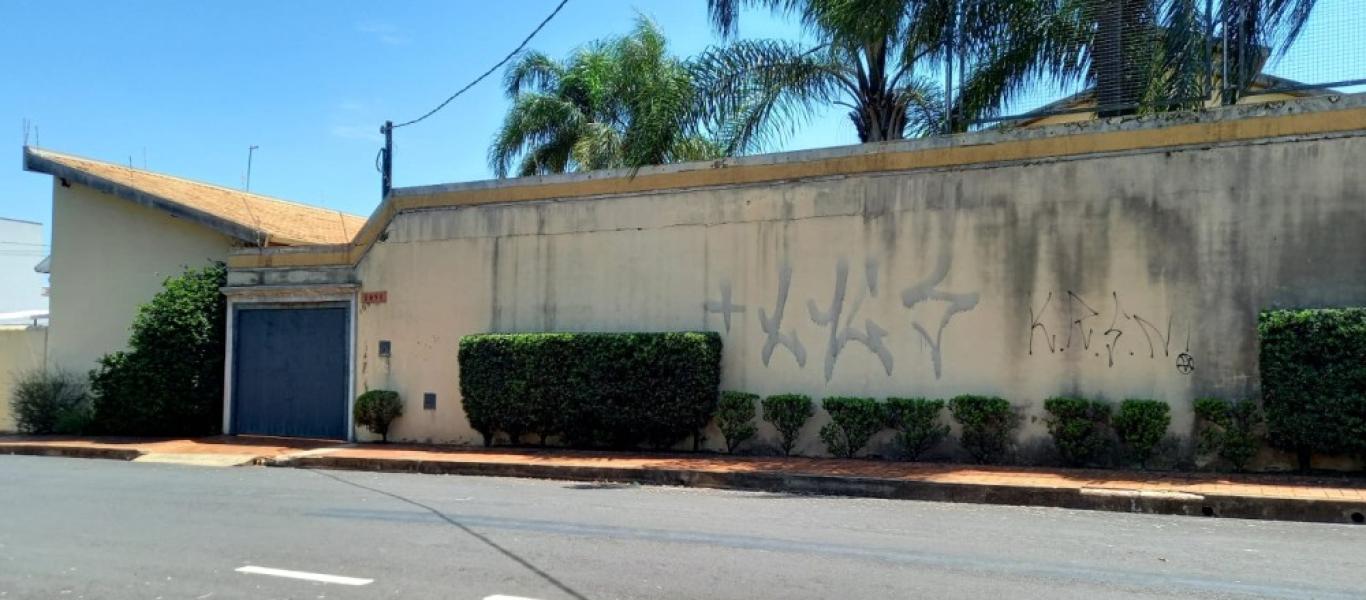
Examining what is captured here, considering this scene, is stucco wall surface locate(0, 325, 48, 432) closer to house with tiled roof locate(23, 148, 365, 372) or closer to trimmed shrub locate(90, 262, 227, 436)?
house with tiled roof locate(23, 148, 365, 372)

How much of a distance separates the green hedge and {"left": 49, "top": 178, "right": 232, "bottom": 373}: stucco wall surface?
23.5ft

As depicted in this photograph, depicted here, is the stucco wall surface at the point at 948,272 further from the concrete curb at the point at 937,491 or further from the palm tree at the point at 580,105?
the palm tree at the point at 580,105

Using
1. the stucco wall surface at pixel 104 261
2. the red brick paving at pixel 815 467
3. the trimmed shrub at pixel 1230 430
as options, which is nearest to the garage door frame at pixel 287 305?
the red brick paving at pixel 815 467

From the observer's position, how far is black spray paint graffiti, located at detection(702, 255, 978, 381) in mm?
12773

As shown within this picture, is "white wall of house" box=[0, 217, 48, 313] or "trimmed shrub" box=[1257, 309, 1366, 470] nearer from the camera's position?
"trimmed shrub" box=[1257, 309, 1366, 470]

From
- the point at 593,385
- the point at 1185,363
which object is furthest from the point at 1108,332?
the point at 593,385

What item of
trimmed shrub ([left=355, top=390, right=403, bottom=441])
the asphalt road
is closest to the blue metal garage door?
trimmed shrub ([left=355, top=390, right=403, bottom=441])

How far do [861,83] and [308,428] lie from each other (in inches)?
408

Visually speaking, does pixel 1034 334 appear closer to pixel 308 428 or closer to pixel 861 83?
pixel 861 83

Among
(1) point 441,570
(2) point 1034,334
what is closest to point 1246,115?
(2) point 1034,334

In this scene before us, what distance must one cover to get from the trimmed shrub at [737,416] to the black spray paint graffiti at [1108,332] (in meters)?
3.56

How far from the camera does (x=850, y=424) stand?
13055 mm

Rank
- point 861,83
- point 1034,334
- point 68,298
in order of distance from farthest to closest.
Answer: point 68,298, point 861,83, point 1034,334

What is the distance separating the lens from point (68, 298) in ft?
67.3
